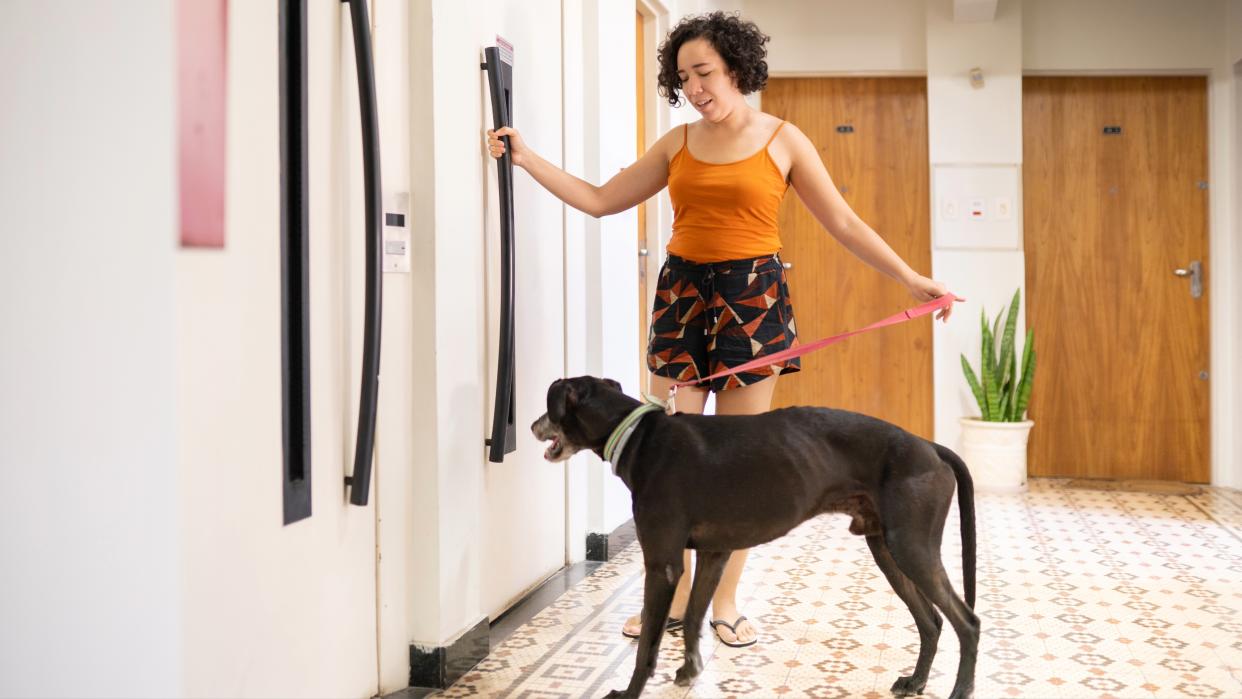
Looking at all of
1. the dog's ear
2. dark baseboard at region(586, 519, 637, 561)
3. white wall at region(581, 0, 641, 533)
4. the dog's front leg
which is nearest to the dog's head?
the dog's ear

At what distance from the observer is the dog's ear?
231 cm

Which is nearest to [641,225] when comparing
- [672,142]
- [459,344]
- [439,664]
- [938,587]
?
[672,142]

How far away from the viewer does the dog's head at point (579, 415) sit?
2295mm

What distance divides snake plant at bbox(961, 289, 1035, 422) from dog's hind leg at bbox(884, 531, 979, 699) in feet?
11.5

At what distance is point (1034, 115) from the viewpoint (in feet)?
19.9

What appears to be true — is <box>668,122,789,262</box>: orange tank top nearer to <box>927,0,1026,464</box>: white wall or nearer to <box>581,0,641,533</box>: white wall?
<box>581,0,641,533</box>: white wall

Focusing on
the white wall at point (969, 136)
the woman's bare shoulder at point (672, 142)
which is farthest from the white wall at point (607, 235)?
the white wall at point (969, 136)

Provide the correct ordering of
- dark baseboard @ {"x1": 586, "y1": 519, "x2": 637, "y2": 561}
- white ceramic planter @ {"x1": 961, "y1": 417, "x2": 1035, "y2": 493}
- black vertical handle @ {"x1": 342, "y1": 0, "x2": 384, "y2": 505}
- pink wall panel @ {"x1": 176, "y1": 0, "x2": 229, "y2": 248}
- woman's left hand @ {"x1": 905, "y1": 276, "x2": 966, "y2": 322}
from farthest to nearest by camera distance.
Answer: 1. white ceramic planter @ {"x1": 961, "y1": 417, "x2": 1035, "y2": 493}
2. dark baseboard @ {"x1": 586, "y1": 519, "x2": 637, "y2": 561}
3. woman's left hand @ {"x1": 905, "y1": 276, "x2": 966, "y2": 322}
4. black vertical handle @ {"x1": 342, "y1": 0, "x2": 384, "y2": 505}
5. pink wall panel @ {"x1": 176, "y1": 0, "x2": 229, "y2": 248}

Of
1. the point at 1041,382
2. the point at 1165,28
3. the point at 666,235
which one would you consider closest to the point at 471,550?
the point at 666,235

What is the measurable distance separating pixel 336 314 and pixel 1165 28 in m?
5.27

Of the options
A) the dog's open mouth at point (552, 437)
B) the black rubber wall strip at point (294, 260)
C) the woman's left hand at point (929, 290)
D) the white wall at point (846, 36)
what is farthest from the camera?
the white wall at point (846, 36)

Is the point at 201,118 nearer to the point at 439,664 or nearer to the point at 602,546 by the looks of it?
the point at 439,664

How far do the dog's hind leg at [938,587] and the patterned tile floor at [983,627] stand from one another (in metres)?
0.19

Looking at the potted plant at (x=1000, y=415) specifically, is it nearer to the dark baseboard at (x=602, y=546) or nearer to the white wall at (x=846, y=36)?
the white wall at (x=846, y=36)
